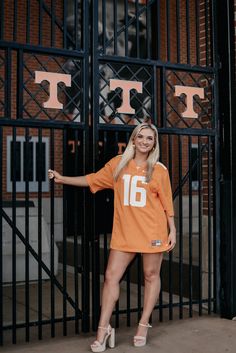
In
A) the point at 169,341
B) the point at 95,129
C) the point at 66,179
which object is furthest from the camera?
the point at 95,129

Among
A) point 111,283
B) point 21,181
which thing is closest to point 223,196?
point 111,283

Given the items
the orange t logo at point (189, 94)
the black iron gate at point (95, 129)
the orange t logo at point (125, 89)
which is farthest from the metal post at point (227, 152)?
the orange t logo at point (125, 89)

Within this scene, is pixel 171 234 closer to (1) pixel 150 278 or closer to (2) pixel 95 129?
(1) pixel 150 278

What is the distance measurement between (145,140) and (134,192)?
0.45 metres

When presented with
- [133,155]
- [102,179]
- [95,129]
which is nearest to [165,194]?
[133,155]

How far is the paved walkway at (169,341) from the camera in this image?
431 cm

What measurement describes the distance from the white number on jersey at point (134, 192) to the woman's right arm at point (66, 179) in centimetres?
Result: 44

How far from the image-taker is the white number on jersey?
4246mm

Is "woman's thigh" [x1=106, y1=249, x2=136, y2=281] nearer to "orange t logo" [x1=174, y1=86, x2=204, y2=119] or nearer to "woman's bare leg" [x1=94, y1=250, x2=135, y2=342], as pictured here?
"woman's bare leg" [x1=94, y1=250, x2=135, y2=342]

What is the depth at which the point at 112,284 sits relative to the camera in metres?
4.25

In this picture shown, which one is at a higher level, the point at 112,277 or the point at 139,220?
the point at 139,220

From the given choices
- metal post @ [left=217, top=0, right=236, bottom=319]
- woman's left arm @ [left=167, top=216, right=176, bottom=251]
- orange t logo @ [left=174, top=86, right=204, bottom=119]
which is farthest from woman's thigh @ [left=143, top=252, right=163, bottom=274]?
orange t logo @ [left=174, top=86, right=204, bottom=119]

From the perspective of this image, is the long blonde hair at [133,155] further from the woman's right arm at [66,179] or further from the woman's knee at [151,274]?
the woman's knee at [151,274]

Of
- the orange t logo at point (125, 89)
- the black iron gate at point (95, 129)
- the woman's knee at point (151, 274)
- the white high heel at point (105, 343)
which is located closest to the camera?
the white high heel at point (105, 343)
